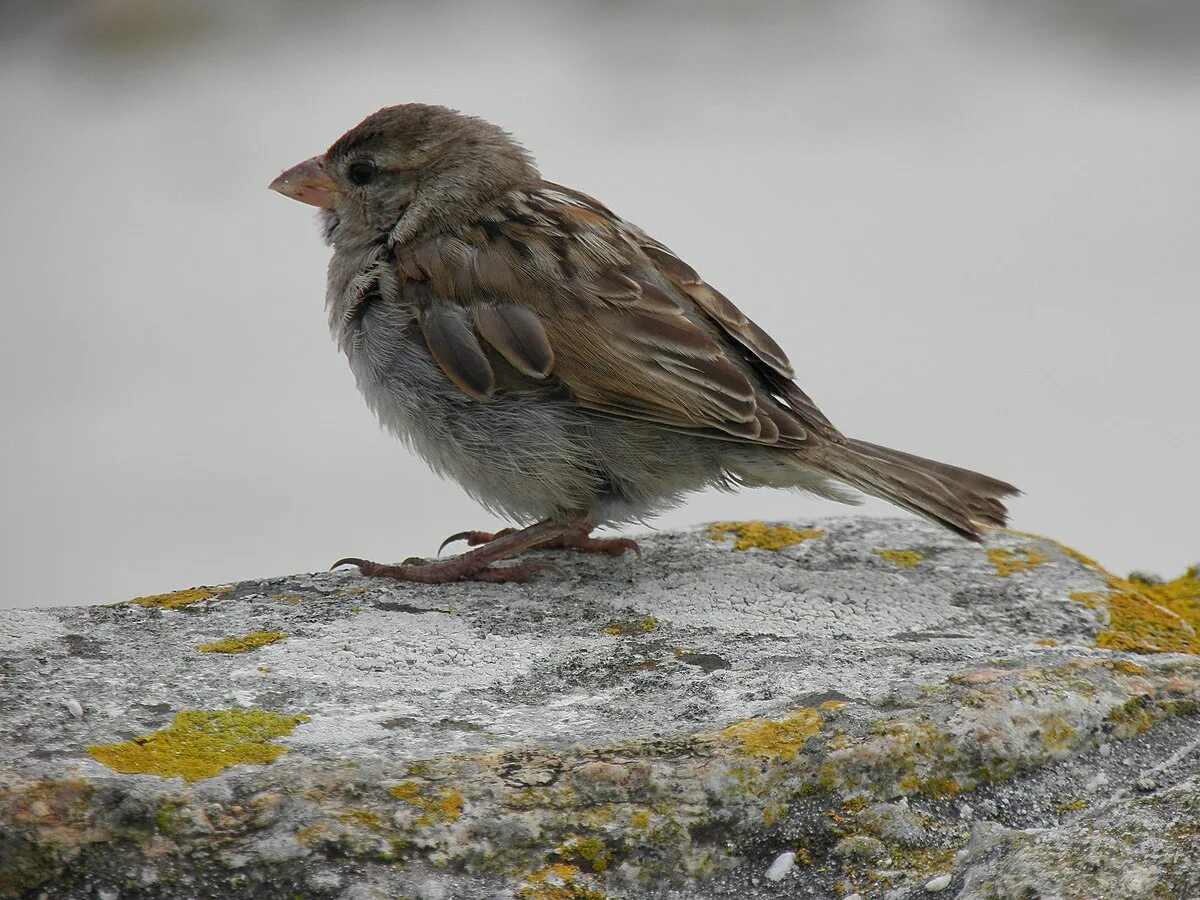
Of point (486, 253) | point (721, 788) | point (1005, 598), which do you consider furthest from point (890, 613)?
point (486, 253)

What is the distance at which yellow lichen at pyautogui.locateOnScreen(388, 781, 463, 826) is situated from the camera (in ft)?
7.52

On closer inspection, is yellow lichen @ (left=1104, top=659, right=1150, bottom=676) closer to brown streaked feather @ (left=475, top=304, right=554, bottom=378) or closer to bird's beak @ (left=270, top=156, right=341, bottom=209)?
brown streaked feather @ (left=475, top=304, right=554, bottom=378)

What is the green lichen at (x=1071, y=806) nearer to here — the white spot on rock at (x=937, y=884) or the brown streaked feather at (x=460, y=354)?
the white spot on rock at (x=937, y=884)

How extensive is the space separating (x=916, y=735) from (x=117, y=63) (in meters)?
7.91

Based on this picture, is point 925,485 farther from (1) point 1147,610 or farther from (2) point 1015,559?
(1) point 1147,610

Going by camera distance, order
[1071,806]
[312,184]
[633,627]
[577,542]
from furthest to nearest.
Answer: [312,184] → [577,542] → [633,627] → [1071,806]

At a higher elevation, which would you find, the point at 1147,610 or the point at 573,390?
the point at 573,390

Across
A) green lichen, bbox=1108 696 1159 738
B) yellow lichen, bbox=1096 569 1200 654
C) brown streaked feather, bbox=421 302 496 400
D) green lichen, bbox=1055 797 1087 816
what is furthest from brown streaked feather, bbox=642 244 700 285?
green lichen, bbox=1055 797 1087 816

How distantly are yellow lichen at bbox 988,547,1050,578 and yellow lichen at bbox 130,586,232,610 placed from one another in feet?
5.89

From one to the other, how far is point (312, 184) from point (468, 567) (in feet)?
4.85

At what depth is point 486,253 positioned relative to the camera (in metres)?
4.02

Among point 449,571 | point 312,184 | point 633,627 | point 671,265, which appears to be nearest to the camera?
point 633,627

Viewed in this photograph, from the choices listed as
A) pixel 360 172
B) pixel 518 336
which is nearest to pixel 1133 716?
pixel 518 336

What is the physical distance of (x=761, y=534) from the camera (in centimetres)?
393
